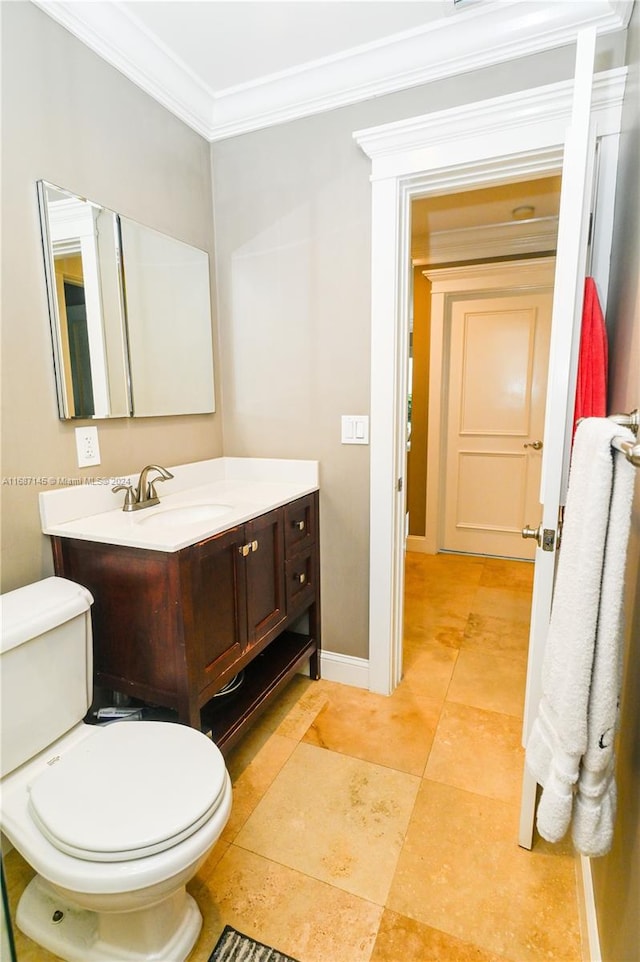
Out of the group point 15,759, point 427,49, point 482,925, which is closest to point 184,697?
point 15,759

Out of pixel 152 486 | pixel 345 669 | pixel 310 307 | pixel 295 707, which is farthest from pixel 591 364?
pixel 295 707

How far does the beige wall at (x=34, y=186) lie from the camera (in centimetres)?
133

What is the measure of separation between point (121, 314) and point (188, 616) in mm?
1095

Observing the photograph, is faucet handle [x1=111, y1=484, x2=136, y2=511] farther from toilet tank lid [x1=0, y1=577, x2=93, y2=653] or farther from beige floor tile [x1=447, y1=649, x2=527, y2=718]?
beige floor tile [x1=447, y1=649, x2=527, y2=718]

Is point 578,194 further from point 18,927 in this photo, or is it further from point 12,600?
point 18,927

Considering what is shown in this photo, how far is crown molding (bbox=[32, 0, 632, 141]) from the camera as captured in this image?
57.9 inches

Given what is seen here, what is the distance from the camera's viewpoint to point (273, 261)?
2.04 m

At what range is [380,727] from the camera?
190 centimetres

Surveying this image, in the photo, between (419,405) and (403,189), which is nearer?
(403,189)

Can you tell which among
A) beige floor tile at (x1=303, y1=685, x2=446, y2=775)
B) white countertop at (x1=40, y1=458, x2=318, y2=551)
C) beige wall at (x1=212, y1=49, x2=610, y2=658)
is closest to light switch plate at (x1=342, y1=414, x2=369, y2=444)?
beige wall at (x1=212, y1=49, x2=610, y2=658)

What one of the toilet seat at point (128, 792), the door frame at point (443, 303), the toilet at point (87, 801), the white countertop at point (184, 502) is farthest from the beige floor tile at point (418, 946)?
the door frame at point (443, 303)

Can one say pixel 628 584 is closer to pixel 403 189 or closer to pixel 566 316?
pixel 566 316

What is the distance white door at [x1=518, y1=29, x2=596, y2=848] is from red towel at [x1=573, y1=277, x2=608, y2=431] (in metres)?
0.19

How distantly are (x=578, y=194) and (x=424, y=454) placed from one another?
2.86 m
